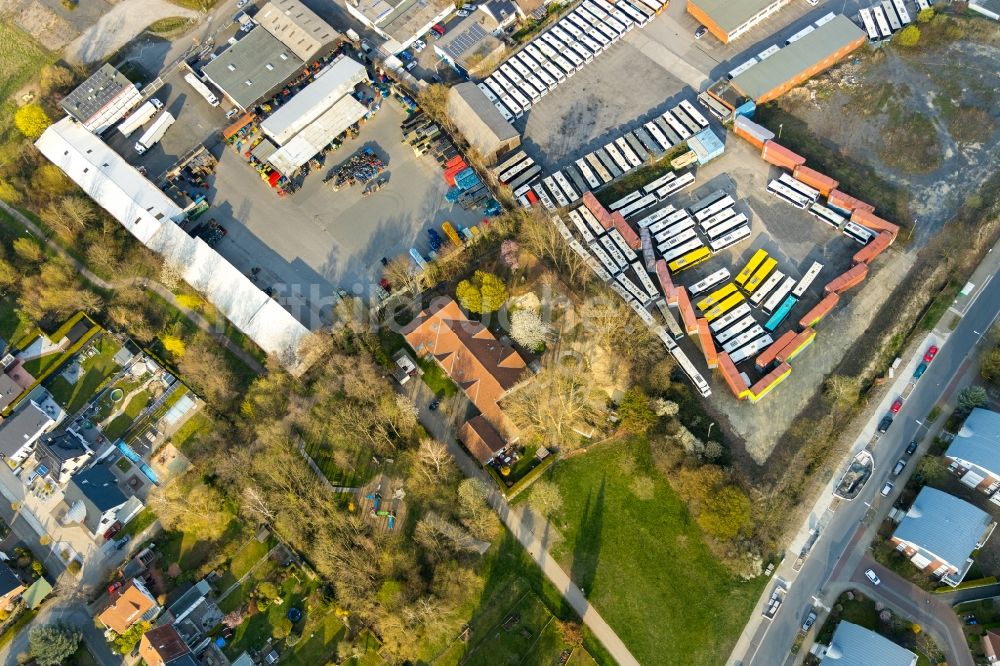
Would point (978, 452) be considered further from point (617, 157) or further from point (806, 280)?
point (617, 157)

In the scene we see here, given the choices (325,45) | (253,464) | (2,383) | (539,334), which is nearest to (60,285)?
(2,383)

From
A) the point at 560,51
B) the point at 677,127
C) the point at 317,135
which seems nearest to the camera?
the point at 677,127

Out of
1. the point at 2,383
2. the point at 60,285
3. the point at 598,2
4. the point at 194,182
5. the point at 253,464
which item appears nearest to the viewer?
the point at 253,464

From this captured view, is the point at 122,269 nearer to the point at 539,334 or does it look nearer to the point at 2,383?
the point at 2,383

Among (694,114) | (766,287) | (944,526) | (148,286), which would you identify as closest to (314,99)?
(148,286)

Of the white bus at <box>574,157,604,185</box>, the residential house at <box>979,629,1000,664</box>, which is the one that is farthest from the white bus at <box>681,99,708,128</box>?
the residential house at <box>979,629,1000,664</box>

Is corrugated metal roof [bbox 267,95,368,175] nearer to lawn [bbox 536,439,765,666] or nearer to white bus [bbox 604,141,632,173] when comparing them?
white bus [bbox 604,141,632,173]
